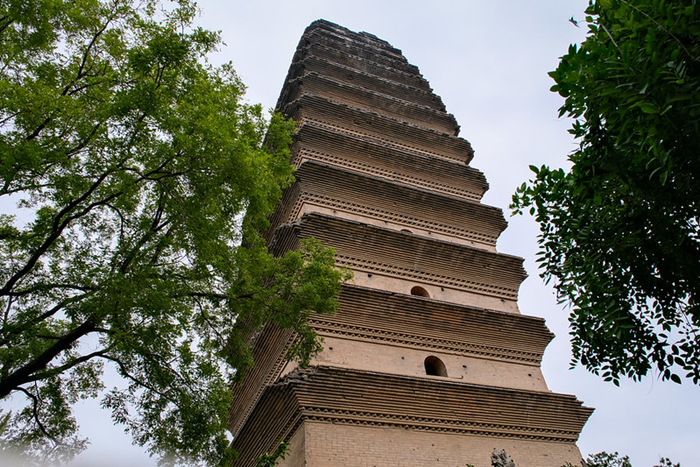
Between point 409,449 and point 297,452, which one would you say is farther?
point 409,449

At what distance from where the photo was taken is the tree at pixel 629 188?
413cm

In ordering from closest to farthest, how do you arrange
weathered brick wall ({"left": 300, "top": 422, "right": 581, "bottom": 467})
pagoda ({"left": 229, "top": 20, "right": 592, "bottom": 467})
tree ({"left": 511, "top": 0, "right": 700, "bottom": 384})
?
tree ({"left": 511, "top": 0, "right": 700, "bottom": 384}) → weathered brick wall ({"left": 300, "top": 422, "right": 581, "bottom": 467}) → pagoda ({"left": 229, "top": 20, "right": 592, "bottom": 467})

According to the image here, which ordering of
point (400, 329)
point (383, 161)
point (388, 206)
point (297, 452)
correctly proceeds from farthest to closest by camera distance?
point (383, 161) → point (388, 206) → point (400, 329) → point (297, 452)

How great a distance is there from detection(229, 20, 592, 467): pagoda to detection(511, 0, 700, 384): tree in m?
2.36

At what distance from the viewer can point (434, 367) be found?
9.81 meters

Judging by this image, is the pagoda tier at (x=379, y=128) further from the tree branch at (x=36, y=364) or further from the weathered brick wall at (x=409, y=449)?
the tree branch at (x=36, y=364)

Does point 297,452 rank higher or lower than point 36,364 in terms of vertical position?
higher

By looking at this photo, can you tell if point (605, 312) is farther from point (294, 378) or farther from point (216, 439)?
point (216, 439)

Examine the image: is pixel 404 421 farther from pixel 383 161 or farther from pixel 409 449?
pixel 383 161

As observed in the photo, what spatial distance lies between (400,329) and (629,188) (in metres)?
5.16

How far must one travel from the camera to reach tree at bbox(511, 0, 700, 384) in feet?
13.5

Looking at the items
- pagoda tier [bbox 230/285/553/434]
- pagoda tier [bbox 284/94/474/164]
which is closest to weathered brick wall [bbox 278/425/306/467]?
pagoda tier [bbox 230/285/553/434]

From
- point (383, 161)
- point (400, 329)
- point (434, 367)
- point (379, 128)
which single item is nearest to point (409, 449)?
point (434, 367)

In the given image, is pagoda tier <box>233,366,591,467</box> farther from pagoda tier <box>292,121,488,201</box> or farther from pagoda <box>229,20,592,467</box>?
pagoda tier <box>292,121,488,201</box>
